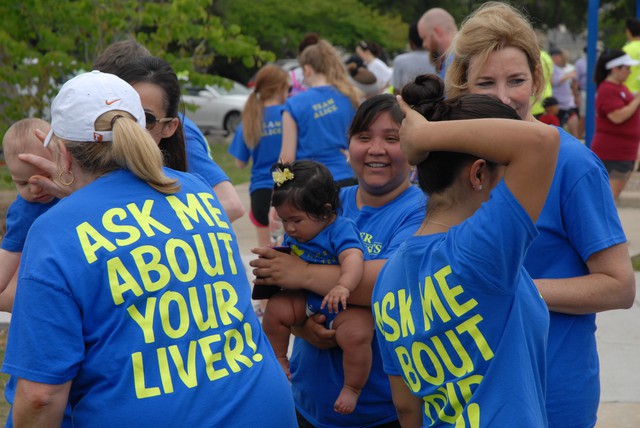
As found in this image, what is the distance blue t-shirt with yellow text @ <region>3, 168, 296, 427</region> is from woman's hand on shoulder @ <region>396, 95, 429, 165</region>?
2.03 ft

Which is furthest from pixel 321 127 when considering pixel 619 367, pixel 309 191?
pixel 309 191

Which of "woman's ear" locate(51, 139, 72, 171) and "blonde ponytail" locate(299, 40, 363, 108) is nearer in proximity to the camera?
"woman's ear" locate(51, 139, 72, 171)

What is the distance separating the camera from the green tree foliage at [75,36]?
1020cm

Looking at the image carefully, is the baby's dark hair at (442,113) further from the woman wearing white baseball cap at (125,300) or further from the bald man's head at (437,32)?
the bald man's head at (437,32)

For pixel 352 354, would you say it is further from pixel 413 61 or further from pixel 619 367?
pixel 413 61

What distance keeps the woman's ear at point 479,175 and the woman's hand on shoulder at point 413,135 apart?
4.6 inches

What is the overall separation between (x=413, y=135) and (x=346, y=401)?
1.30m

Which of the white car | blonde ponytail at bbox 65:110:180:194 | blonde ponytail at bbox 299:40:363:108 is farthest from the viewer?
the white car

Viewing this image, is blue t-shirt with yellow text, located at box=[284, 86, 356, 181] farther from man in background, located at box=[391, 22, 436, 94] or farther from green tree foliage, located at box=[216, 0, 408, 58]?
green tree foliage, located at box=[216, 0, 408, 58]

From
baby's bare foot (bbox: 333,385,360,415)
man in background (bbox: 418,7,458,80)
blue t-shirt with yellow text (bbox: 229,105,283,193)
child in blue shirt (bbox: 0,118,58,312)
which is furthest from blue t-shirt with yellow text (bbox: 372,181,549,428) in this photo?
blue t-shirt with yellow text (bbox: 229,105,283,193)

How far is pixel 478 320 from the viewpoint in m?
2.20

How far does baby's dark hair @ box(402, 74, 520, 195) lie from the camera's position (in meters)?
2.28

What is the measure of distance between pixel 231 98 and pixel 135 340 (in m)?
23.1

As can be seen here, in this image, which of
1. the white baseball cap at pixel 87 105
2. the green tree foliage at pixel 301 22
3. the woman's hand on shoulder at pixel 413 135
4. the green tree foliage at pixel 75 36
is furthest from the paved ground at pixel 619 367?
the green tree foliage at pixel 301 22
